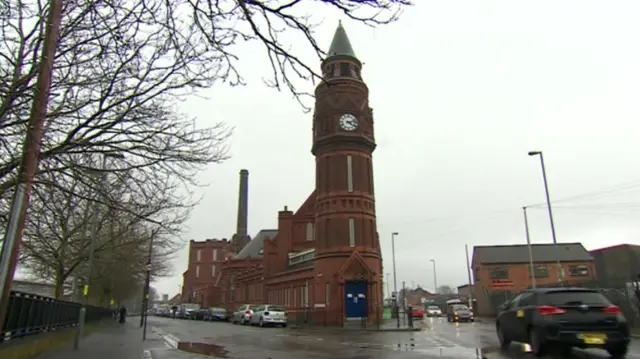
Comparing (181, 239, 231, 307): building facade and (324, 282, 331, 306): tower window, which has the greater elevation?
(181, 239, 231, 307): building facade

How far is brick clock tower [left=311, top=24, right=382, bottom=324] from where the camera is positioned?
118 feet

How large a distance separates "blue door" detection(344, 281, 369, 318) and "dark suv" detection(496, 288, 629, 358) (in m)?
25.0

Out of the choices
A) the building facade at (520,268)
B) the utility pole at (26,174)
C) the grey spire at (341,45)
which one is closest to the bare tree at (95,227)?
Answer: the utility pole at (26,174)

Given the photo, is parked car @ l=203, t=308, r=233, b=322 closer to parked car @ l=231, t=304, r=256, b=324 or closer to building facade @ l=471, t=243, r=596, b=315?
parked car @ l=231, t=304, r=256, b=324

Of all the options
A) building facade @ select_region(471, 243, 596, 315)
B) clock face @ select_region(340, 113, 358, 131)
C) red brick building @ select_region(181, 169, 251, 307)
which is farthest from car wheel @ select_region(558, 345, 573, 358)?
red brick building @ select_region(181, 169, 251, 307)

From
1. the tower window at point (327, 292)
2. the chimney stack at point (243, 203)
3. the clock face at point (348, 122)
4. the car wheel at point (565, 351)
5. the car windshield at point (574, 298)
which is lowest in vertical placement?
the car wheel at point (565, 351)

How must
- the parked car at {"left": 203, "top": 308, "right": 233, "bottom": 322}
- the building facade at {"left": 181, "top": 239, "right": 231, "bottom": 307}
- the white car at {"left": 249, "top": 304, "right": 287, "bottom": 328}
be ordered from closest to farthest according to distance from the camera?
the white car at {"left": 249, "top": 304, "right": 287, "bottom": 328} < the parked car at {"left": 203, "top": 308, "right": 233, "bottom": 322} < the building facade at {"left": 181, "top": 239, "right": 231, "bottom": 307}

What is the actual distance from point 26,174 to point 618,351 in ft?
37.7

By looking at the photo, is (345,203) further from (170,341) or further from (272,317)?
(170,341)

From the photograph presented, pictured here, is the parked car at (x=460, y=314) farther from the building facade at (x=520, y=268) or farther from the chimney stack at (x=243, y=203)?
the chimney stack at (x=243, y=203)

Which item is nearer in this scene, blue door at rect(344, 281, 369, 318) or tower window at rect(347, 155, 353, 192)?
blue door at rect(344, 281, 369, 318)

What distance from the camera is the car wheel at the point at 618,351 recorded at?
400 inches

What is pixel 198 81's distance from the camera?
991 centimetres

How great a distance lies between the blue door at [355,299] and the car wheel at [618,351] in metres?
26.0
